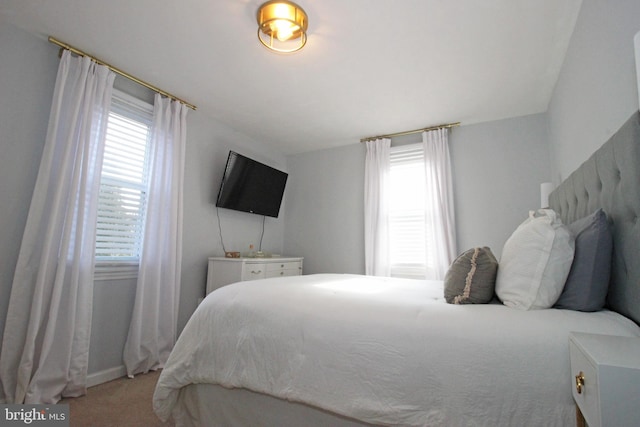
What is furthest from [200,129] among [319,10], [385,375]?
[385,375]

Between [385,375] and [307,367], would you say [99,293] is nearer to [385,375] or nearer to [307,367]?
[307,367]

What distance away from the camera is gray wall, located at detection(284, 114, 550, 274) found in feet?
10.4

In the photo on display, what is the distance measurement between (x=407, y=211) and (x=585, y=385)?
9.95ft

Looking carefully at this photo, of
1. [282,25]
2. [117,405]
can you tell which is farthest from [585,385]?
[117,405]

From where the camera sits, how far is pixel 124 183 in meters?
2.61

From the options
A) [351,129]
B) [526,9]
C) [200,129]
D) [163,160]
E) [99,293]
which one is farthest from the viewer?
[351,129]

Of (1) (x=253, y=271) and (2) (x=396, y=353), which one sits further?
(1) (x=253, y=271)

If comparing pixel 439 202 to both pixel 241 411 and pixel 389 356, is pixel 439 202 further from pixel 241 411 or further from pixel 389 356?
pixel 241 411

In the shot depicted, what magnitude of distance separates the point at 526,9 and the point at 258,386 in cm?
263

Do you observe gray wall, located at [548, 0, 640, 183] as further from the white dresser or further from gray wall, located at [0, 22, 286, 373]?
gray wall, located at [0, 22, 286, 373]

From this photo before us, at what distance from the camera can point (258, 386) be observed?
1.30m

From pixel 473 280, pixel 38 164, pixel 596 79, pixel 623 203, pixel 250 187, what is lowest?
pixel 473 280

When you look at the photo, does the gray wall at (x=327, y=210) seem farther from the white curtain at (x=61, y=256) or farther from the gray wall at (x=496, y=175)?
the white curtain at (x=61, y=256)

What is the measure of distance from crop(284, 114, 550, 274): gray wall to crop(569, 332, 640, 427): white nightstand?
2782 mm
